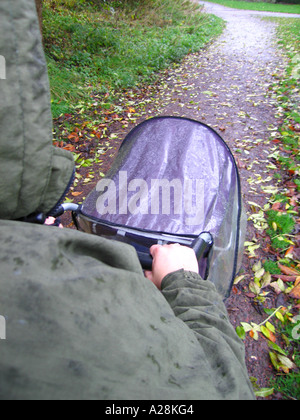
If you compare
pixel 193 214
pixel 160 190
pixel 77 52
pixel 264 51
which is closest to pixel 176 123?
pixel 160 190

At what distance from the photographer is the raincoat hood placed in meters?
0.68

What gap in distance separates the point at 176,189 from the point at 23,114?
1.16m

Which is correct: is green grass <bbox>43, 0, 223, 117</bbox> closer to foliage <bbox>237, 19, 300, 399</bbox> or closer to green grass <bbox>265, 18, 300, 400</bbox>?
green grass <bbox>265, 18, 300, 400</bbox>

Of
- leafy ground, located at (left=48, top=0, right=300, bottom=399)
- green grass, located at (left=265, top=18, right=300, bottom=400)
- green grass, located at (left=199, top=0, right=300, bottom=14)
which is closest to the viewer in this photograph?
green grass, located at (left=265, top=18, right=300, bottom=400)

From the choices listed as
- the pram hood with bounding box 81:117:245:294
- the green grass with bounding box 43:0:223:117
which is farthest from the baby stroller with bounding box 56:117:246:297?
the green grass with bounding box 43:0:223:117

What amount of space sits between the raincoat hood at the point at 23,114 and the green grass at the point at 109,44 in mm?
4516

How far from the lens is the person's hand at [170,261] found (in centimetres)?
117

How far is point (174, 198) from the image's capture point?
1.74 m

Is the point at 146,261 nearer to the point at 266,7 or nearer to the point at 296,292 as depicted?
the point at 296,292

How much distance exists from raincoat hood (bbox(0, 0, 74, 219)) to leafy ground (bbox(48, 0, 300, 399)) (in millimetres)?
2059

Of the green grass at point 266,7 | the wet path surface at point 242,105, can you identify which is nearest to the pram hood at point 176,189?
the wet path surface at point 242,105

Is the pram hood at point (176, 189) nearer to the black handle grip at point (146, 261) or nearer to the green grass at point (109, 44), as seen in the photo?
the black handle grip at point (146, 261)

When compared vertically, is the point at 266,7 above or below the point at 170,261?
above

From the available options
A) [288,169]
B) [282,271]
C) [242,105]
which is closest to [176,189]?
[282,271]
